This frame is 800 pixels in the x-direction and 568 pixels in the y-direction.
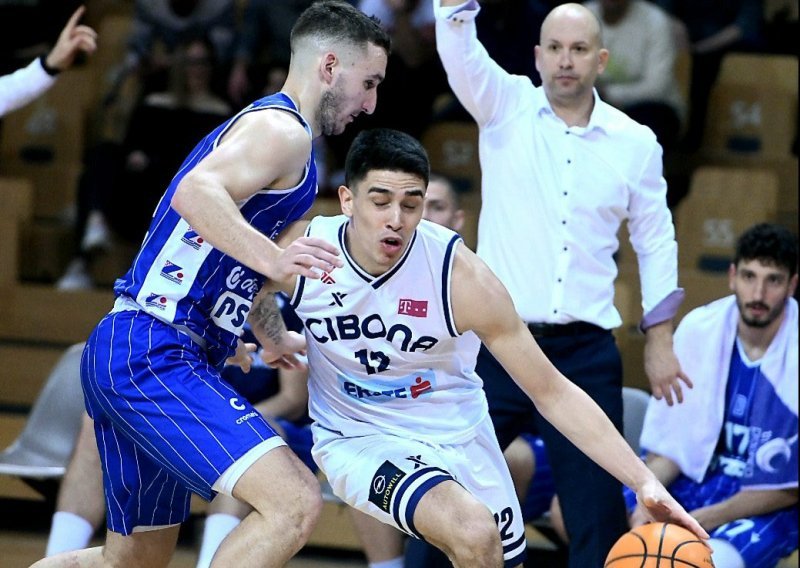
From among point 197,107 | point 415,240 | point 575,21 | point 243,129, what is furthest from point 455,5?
point 197,107

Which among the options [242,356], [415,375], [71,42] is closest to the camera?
[415,375]

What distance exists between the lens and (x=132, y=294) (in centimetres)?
386

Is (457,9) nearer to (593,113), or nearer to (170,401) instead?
(593,113)

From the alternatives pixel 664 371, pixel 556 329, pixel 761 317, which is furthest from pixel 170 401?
pixel 761 317

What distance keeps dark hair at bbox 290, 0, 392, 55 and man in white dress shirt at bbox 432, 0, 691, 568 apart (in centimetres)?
89

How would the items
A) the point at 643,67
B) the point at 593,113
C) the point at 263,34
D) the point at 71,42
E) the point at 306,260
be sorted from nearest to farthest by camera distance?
1. the point at 306,260
2. the point at 593,113
3. the point at 71,42
4. the point at 643,67
5. the point at 263,34

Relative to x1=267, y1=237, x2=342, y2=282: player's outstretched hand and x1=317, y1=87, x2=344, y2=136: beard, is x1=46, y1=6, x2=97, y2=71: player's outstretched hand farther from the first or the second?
x1=267, y1=237, x2=342, y2=282: player's outstretched hand

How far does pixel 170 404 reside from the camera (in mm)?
3664

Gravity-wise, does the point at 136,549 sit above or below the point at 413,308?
below

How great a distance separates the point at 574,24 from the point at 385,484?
1.90 meters

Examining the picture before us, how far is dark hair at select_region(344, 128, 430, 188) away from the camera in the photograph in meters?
3.96

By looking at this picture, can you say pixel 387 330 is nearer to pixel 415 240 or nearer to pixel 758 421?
pixel 415 240

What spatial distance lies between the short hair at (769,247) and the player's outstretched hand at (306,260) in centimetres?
280

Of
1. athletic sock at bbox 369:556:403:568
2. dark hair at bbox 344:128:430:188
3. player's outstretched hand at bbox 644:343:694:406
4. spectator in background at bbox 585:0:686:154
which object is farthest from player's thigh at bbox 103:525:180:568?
spectator in background at bbox 585:0:686:154
